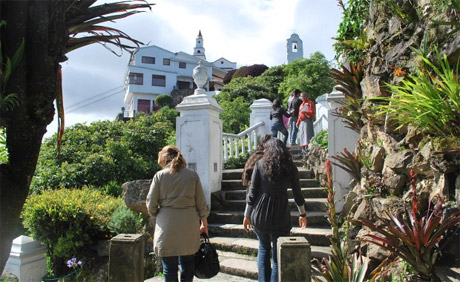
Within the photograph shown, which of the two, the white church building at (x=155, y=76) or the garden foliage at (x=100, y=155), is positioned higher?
the white church building at (x=155, y=76)

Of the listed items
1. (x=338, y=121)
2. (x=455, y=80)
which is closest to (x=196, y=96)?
(x=338, y=121)

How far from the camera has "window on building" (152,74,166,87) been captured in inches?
1960

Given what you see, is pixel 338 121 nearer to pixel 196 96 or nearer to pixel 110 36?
pixel 196 96

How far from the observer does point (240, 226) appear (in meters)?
6.19

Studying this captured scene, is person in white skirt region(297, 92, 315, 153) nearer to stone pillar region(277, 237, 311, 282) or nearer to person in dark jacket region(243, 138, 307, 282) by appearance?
person in dark jacket region(243, 138, 307, 282)

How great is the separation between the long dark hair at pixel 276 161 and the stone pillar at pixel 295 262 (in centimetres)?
102

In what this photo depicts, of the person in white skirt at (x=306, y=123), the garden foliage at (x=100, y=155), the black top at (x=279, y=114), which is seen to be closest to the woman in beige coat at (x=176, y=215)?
the garden foliage at (x=100, y=155)

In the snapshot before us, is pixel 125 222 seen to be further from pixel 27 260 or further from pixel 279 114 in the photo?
pixel 279 114

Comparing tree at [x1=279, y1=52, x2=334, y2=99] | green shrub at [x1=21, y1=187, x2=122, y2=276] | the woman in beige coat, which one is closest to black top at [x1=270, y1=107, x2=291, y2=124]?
green shrub at [x1=21, y1=187, x2=122, y2=276]

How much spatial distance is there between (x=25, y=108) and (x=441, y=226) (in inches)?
122

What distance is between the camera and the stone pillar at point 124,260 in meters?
3.12

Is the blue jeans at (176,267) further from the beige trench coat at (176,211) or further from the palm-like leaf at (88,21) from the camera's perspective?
the palm-like leaf at (88,21)

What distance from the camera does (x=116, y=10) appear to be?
1961mm

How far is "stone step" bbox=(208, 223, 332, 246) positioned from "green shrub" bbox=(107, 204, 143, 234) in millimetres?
1267
